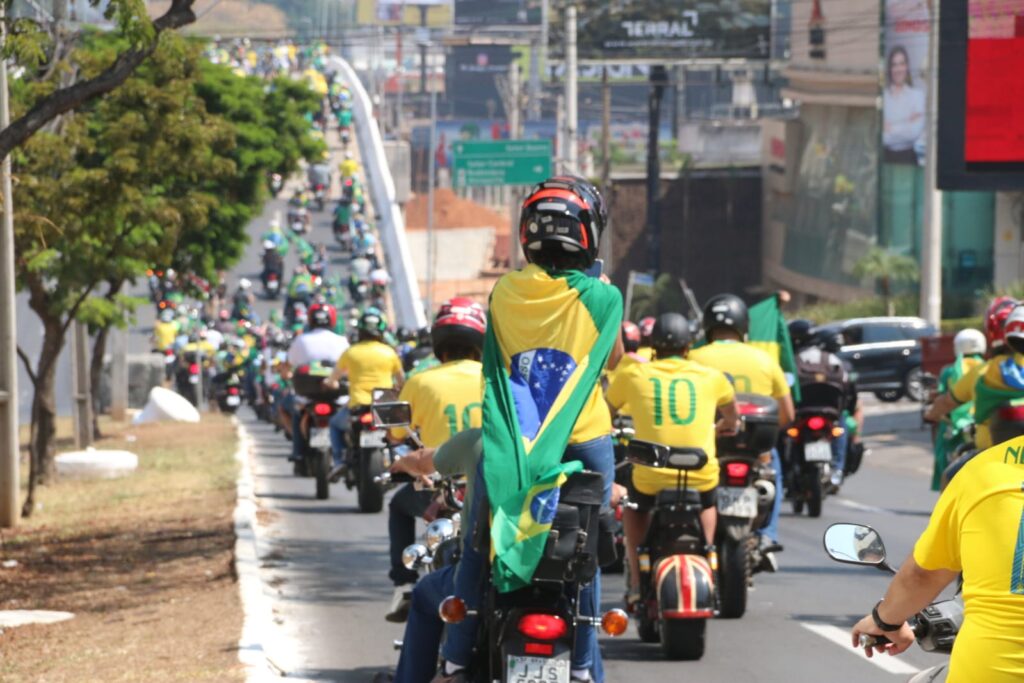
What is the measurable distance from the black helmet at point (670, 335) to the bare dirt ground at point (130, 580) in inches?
101

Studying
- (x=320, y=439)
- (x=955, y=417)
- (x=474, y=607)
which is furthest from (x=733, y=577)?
(x=320, y=439)

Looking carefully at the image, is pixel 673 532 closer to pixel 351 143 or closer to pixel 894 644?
pixel 894 644

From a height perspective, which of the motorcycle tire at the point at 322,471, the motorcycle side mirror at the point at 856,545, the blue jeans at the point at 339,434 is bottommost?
the motorcycle tire at the point at 322,471

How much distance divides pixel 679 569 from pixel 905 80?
1859 inches

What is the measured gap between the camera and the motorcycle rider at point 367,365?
16.4 m

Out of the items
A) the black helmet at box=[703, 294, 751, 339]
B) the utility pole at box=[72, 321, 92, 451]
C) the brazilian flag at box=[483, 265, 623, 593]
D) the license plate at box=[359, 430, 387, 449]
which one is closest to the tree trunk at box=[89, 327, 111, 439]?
the utility pole at box=[72, 321, 92, 451]

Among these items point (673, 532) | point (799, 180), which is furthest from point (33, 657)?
point (799, 180)

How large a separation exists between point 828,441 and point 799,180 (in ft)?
181

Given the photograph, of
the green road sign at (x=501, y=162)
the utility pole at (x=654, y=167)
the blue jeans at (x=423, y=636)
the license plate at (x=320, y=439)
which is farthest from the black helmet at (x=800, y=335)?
the utility pole at (x=654, y=167)

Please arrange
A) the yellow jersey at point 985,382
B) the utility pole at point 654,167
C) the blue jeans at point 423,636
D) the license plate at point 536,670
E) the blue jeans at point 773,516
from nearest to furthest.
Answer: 1. the license plate at point 536,670
2. the blue jeans at point 423,636
3. the yellow jersey at point 985,382
4. the blue jeans at point 773,516
5. the utility pole at point 654,167

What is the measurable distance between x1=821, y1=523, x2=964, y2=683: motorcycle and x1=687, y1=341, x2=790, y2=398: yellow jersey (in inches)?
270

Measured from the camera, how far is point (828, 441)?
54.0 feet

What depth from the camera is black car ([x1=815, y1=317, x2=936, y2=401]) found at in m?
37.2

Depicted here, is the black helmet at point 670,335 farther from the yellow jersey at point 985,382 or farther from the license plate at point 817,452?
the license plate at point 817,452
